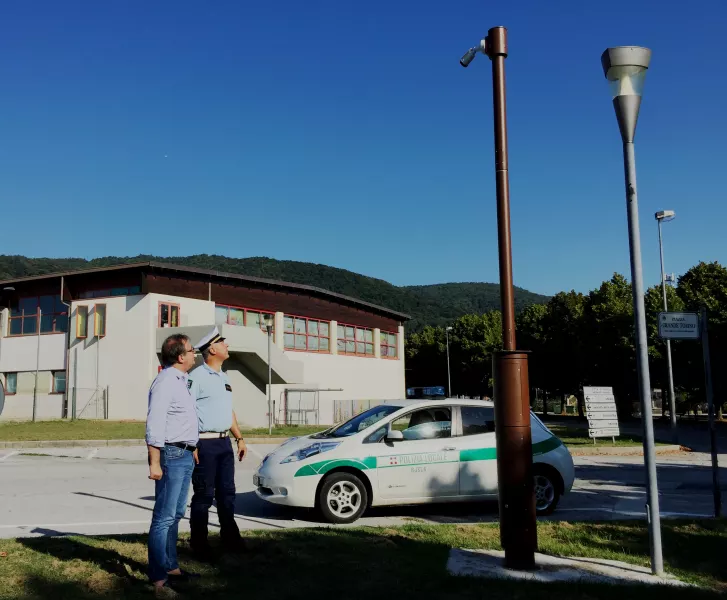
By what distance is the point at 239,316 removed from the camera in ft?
133

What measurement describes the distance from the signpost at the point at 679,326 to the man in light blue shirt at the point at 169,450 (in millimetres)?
5448

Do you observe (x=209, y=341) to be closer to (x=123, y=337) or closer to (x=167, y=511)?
(x=167, y=511)

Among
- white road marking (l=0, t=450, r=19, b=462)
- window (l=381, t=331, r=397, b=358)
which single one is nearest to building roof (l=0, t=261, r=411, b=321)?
window (l=381, t=331, r=397, b=358)

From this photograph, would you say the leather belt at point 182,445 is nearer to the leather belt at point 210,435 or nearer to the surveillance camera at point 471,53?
the leather belt at point 210,435

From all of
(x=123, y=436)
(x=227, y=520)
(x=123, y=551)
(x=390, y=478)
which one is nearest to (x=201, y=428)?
(x=227, y=520)

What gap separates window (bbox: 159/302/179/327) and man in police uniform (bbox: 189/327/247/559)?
3032 cm

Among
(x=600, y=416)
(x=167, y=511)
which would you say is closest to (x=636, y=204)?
(x=167, y=511)

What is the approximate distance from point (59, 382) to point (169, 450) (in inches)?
1360

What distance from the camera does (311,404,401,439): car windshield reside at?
9.24m

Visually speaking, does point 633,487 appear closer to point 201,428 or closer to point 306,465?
point 306,465

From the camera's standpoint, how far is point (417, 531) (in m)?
7.36

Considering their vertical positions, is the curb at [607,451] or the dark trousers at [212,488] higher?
the dark trousers at [212,488]

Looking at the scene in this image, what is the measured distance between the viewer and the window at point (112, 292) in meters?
35.3

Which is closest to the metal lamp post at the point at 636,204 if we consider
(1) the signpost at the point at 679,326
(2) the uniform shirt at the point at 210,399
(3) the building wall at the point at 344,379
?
(1) the signpost at the point at 679,326
